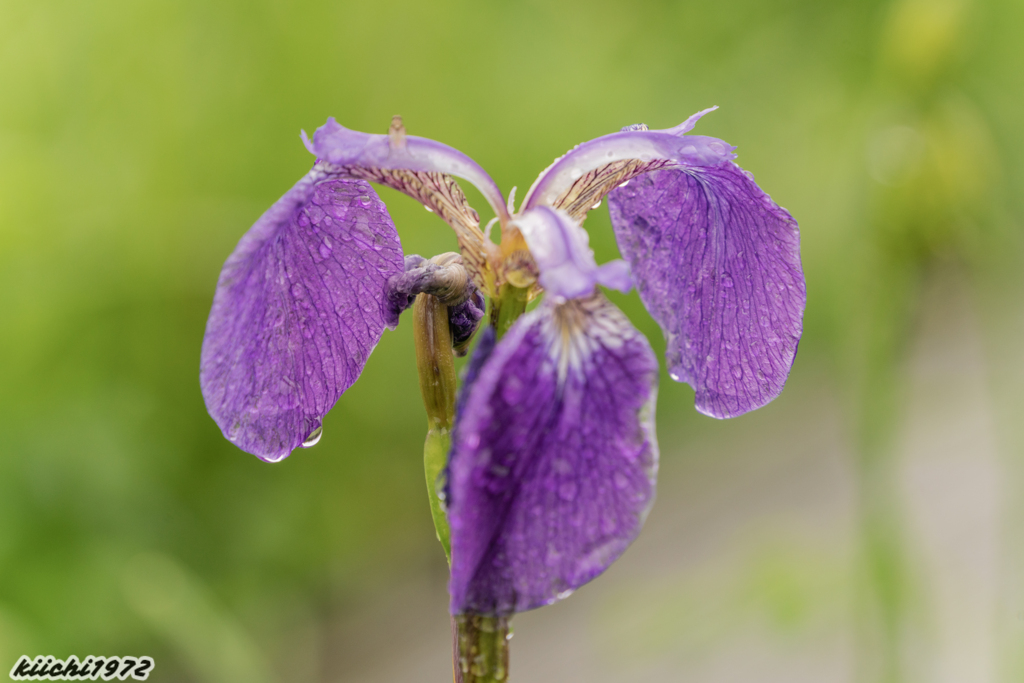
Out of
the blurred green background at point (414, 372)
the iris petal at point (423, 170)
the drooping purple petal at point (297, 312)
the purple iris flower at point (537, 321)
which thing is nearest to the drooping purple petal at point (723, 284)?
the purple iris flower at point (537, 321)

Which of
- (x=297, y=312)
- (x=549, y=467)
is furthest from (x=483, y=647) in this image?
(x=297, y=312)

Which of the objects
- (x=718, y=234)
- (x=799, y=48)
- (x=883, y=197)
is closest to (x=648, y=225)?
(x=718, y=234)

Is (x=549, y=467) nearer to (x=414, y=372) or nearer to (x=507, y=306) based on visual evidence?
(x=507, y=306)

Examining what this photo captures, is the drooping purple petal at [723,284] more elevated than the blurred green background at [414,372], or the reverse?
the blurred green background at [414,372]

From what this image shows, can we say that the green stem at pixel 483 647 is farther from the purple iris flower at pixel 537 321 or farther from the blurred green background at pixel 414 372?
the blurred green background at pixel 414 372

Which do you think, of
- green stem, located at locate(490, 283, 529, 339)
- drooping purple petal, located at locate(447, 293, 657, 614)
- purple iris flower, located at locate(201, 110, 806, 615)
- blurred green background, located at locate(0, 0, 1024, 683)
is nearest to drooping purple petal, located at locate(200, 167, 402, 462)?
purple iris flower, located at locate(201, 110, 806, 615)

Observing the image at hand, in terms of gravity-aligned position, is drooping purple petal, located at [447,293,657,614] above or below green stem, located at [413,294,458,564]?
below

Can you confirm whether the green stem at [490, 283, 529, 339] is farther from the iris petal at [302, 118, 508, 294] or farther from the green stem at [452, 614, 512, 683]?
the green stem at [452, 614, 512, 683]
